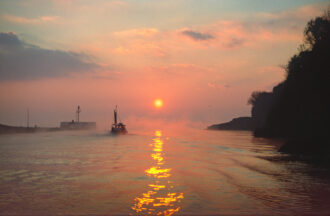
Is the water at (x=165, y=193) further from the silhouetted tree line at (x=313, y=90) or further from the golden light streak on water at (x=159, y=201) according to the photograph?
the silhouetted tree line at (x=313, y=90)

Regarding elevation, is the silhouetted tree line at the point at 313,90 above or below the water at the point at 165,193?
above

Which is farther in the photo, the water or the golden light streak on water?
the water

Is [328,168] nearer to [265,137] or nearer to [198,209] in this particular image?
[198,209]

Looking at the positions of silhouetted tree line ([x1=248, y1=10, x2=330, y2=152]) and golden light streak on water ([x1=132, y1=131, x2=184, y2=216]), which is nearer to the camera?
golden light streak on water ([x1=132, y1=131, x2=184, y2=216])

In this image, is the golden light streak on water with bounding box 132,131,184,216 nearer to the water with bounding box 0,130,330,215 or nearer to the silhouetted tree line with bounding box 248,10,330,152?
the water with bounding box 0,130,330,215

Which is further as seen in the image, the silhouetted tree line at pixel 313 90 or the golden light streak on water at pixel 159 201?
the silhouetted tree line at pixel 313 90

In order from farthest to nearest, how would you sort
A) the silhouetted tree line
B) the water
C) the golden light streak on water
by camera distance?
1. the silhouetted tree line
2. the water
3. the golden light streak on water

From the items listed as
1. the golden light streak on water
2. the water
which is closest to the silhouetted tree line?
the water

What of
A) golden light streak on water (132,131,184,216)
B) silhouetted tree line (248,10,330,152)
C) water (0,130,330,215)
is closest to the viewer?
golden light streak on water (132,131,184,216)

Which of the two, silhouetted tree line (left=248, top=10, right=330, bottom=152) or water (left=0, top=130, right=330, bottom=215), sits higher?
silhouetted tree line (left=248, top=10, right=330, bottom=152)

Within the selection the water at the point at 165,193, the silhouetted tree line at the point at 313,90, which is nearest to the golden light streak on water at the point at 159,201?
the water at the point at 165,193

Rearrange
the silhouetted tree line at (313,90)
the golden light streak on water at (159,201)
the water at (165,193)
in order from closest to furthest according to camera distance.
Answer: the golden light streak on water at (159,201)
the water at (165,193)
the silhouetted tree line at (313,90)

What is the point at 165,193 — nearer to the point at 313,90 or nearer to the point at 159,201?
the point at 159,201

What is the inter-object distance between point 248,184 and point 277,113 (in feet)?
202
